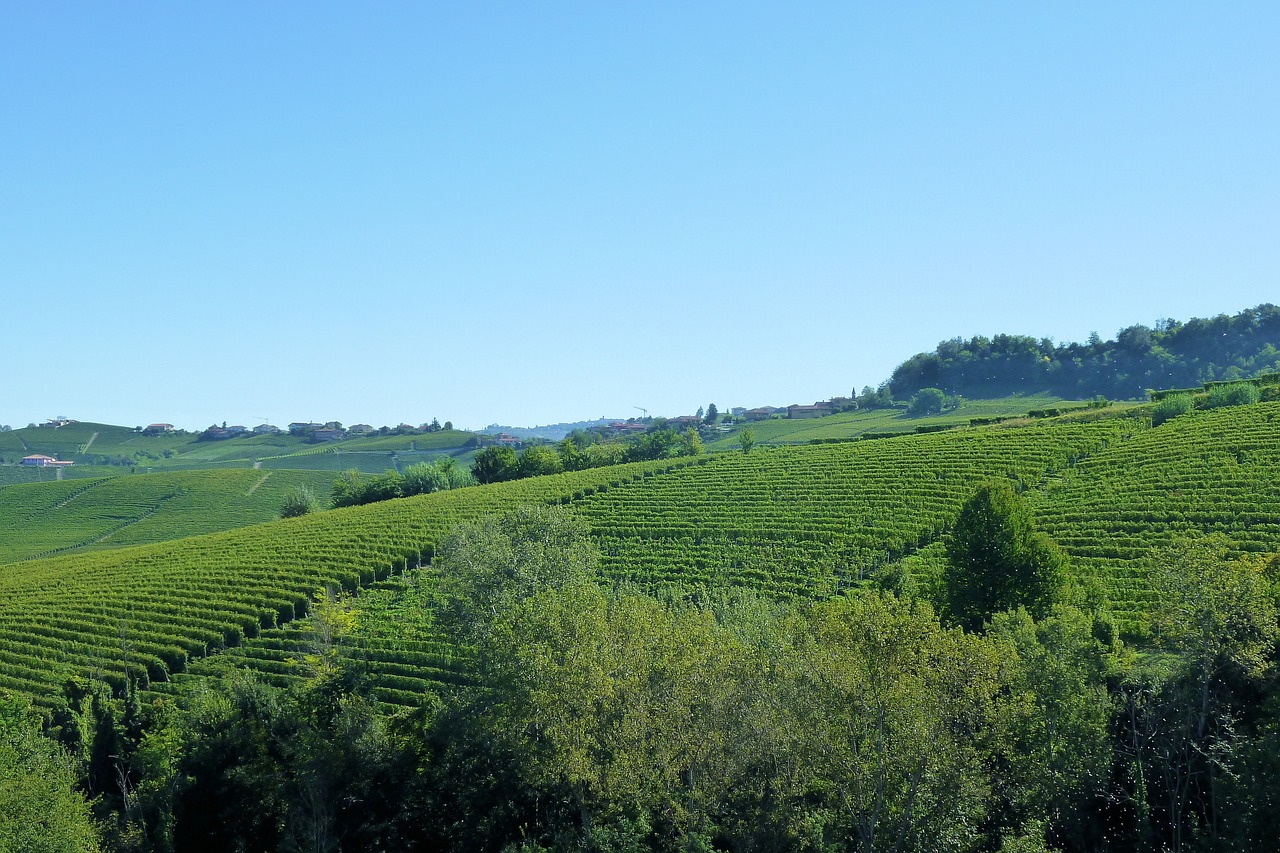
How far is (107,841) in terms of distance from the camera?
87.9ft

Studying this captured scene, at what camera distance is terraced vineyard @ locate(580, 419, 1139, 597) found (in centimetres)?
4472

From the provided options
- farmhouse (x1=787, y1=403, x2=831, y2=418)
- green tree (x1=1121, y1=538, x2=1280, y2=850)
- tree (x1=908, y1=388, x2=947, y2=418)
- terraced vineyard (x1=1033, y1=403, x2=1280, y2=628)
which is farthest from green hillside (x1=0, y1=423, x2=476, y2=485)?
green tree (x1=1121, y1=538, x2=1280, y2=850)

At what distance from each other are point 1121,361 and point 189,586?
5725 inches

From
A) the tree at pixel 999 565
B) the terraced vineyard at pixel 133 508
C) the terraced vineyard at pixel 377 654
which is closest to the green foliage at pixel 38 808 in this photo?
the terraced vineyard at pixel 377 654

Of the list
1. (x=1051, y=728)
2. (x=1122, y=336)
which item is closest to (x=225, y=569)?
(x=1051, y=728)

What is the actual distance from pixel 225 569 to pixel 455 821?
3483 cm

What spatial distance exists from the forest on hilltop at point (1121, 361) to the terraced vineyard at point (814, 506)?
85.2 metres

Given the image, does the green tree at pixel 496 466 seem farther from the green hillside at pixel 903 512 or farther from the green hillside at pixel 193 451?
the green hillside at pixel 193 451

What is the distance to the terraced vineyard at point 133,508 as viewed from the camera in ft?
305

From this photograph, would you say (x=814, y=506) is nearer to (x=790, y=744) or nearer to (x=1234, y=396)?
(x=790, y=744)

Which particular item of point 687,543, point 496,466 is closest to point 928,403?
point 496,466

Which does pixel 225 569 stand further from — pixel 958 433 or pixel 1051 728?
pixel 958 433

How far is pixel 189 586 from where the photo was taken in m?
50.2

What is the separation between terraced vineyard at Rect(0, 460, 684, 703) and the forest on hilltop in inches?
4179
